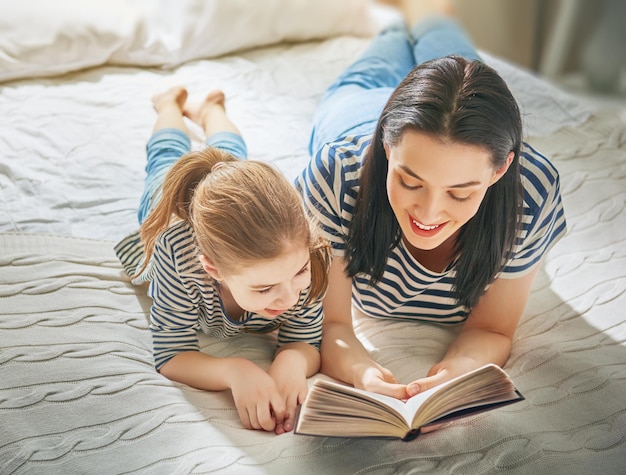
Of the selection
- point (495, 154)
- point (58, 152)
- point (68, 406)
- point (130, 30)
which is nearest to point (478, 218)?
point (495, 154)

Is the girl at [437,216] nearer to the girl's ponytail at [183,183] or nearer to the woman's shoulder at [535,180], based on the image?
the woman's shoulder at [535,180]

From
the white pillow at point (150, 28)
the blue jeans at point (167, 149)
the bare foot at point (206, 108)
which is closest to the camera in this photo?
the blue jeans at point (167, 149)

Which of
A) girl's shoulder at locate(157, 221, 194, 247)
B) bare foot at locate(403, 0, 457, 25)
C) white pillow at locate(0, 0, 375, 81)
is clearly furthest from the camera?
white pillow at locate(0, 0, 375, 81)

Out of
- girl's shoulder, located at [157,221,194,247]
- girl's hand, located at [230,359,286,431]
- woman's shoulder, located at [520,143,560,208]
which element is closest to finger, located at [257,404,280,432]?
girl's hand, located at [230,359,286,431]

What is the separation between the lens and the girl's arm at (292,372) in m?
1.12

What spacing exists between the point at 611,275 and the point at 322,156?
61 cm

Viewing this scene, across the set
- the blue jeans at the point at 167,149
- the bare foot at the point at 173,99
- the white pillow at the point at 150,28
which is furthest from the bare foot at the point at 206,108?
the white pillow at the point at 150,28

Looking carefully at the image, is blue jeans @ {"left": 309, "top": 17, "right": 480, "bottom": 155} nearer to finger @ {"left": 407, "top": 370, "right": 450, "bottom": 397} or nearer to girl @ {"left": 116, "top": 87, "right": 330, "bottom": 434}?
girl @ {"left": 116, "top": 87, "right": 330, "bottom": 434}

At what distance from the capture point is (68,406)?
1061 millimetres

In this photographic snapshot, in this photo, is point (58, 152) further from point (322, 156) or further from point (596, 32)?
point (596, 32)

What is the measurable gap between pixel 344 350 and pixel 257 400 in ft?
0.63

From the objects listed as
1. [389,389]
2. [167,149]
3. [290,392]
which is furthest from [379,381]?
[167,149]

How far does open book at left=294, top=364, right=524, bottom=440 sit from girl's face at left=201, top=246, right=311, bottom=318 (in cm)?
16

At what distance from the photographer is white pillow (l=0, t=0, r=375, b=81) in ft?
6.72
